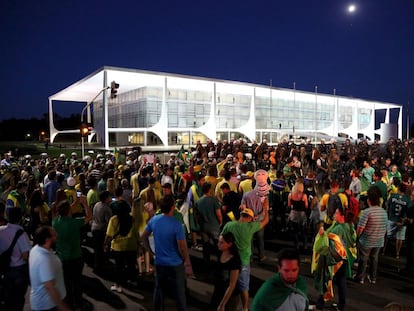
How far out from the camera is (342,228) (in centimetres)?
504

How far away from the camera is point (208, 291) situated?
577 cm

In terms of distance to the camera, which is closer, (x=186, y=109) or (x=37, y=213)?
(x=37, y=213)

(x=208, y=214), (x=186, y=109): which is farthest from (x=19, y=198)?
(x=186, y=109)

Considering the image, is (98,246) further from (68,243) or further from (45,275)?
(45,275)

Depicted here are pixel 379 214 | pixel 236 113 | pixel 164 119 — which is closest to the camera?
pixel 379 214

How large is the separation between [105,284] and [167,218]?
2.85 metres

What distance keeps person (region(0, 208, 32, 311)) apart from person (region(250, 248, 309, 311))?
3139mm

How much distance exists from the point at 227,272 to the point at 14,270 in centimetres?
265

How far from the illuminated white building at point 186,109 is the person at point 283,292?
3562cm

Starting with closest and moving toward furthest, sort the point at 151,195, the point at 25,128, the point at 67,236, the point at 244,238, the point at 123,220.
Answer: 1. the point at 244,238
2. the point at 67,236
3. the point at 123,220
4. the point at 151,195
5. the point at 25,128

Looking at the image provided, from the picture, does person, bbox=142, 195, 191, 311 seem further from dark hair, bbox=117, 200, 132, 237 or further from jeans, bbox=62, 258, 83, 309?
dark hair, bbox=117, 200, 132, 237

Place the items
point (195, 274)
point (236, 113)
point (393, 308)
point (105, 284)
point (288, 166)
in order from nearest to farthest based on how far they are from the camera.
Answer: point (393, 308) < point (105, 284) < point (195, 274) < point (288, 166) < point (236, 113)

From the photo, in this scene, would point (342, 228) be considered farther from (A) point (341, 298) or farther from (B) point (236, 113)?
(B) point (236, 113)

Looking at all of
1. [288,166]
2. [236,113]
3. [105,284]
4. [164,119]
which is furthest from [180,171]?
[236,113]
